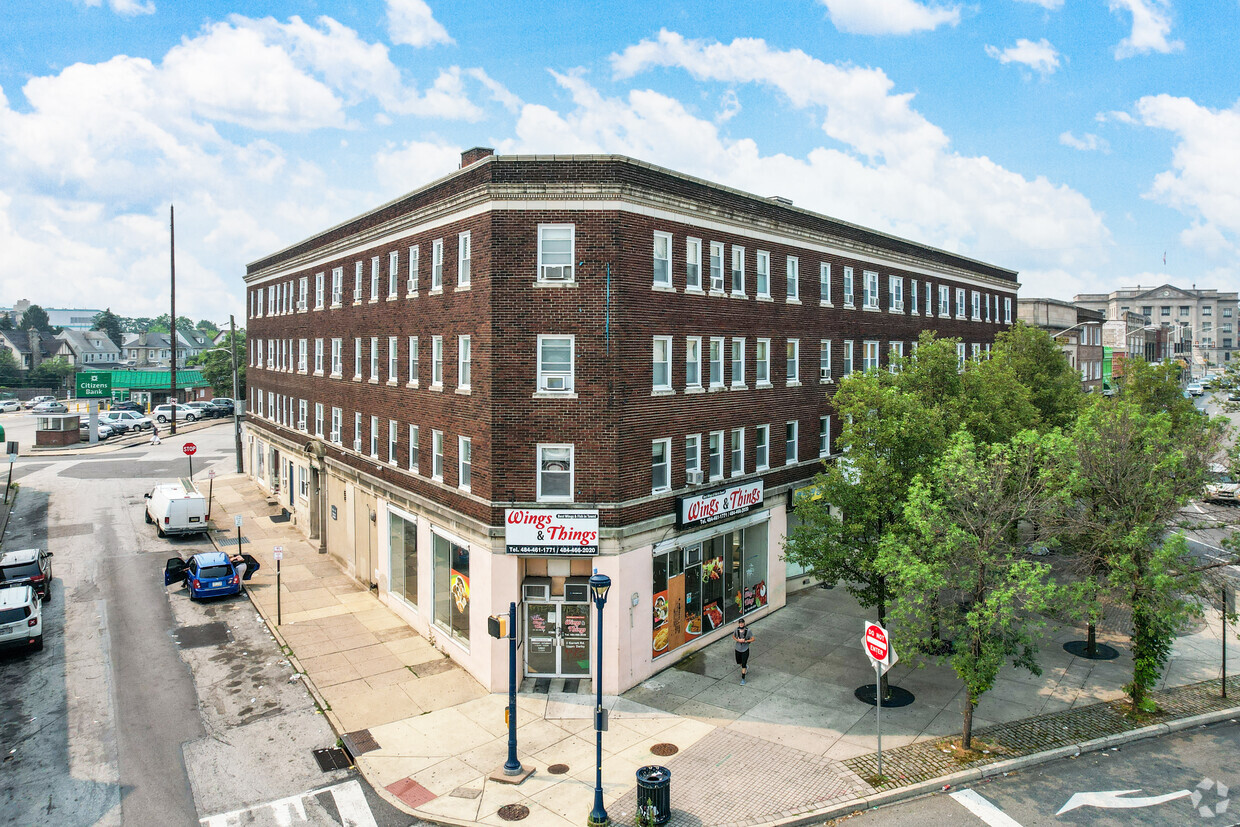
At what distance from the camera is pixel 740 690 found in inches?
805

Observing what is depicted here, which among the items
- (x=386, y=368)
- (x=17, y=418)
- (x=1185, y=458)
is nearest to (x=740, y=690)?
(x=1185, y=458)

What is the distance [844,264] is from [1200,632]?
1814cm

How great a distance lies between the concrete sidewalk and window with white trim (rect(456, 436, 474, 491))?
537 centimetres

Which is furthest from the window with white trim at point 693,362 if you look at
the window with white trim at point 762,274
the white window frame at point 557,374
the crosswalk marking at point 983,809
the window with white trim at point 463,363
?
the crosswalk marking at point 983,809

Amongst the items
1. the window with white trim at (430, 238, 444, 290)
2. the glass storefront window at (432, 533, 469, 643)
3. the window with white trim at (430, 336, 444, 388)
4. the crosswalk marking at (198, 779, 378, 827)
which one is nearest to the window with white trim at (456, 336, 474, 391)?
the window with white trim at (430, 336, 444, 388)

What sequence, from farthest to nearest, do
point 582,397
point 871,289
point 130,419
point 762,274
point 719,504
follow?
point 130,419 → point 871,289 → point 762,274 → point 719,504 → point 582,397

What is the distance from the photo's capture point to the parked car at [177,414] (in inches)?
3349

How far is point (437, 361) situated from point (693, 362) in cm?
809

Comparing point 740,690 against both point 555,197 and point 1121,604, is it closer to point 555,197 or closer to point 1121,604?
point 1121,604

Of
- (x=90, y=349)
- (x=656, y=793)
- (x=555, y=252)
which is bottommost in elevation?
(x=656, y=793)

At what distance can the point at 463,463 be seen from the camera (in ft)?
73.0

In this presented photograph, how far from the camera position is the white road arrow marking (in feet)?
49.4

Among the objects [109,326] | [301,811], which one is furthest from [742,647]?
[109,326]

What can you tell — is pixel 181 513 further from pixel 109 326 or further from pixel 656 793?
pixel 109 326
